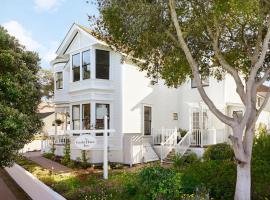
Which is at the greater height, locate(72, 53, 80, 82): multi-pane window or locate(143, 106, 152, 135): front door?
locate(72, 53, 80, 82): multi-pane window

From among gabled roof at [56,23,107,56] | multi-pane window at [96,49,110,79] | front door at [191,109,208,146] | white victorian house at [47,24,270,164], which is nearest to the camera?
white victorian house at [47,24,270,164]

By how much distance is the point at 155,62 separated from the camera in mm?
11320

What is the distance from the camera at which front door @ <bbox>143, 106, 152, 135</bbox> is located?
24.2m

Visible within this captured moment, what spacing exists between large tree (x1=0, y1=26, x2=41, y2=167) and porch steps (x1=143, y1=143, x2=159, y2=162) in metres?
11.7

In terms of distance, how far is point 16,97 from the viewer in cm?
1018

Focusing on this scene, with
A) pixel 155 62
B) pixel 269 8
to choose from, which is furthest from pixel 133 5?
pixel 269 8

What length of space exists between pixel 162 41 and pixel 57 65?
19.0 metres

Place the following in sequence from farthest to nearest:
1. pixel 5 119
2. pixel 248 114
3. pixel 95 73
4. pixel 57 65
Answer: pixel 57 65
pixel 95 73
pixel 5 119
pixel 248 114

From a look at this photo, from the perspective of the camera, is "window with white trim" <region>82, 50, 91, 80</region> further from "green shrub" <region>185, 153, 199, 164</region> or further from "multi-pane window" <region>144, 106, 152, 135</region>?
"green shrub" <region>185, 153, 199, 164</region>

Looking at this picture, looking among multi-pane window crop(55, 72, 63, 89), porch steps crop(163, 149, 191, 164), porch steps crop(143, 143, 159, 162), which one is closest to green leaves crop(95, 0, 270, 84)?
porch steps crop(163, 149, 191, 164)

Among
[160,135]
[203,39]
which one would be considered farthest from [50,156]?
[203,39]

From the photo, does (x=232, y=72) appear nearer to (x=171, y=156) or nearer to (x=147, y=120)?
(x=171, y=156)

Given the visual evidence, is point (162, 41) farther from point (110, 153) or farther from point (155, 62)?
point (110, 153)

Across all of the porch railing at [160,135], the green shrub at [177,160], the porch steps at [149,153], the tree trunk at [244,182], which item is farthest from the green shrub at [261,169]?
the porch railing at [160,135]
